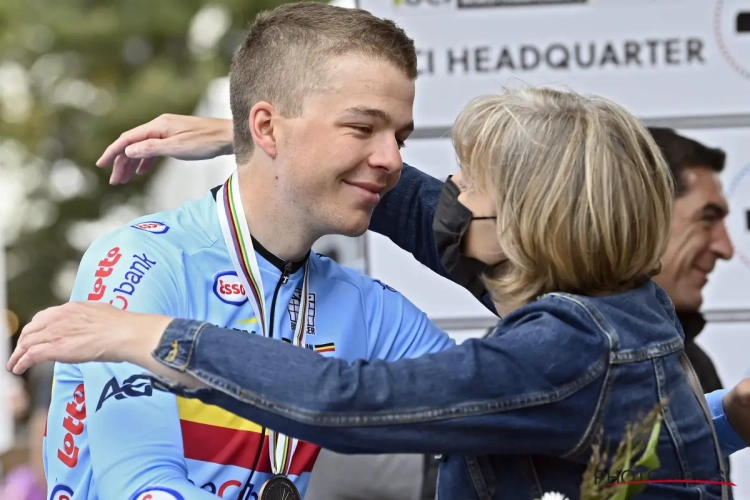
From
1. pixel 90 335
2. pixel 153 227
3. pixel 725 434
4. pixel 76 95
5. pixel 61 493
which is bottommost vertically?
pixel 61 493

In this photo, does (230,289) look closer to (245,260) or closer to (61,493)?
(245,260)

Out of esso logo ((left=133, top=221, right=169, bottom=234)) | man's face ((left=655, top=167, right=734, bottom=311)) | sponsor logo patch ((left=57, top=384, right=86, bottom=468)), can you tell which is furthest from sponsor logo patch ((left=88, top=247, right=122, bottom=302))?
man's face ((left=655, top=167, right=734, bottom=311))

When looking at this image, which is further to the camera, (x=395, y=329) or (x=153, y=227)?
(x=395, y=329)

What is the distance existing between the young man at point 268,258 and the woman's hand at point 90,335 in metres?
0.38

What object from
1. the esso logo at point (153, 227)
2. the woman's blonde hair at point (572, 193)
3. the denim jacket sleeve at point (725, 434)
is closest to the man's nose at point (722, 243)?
the denim jacket sleeve at point (725, 434)

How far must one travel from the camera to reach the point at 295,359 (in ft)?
6.01

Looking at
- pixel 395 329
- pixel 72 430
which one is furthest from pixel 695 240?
pixel 72 430

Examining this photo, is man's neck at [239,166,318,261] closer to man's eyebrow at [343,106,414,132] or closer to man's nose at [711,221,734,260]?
man's eyebrow at [343,106,414,132]

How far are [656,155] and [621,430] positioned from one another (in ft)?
1.61

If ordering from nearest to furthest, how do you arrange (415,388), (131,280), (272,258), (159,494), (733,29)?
1. (415,388)
2. (159,494)
3. (131,280)
4. (272,258)
5. (733,29)

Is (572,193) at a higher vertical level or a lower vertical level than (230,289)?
higher

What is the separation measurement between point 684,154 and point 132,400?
2.44 meters

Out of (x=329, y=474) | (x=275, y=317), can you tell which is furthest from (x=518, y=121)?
(x=329, y=474)

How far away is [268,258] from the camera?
2.62 m
